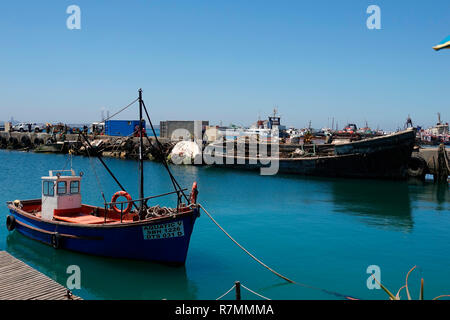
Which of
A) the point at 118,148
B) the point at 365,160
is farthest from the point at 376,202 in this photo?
the point at 118,148

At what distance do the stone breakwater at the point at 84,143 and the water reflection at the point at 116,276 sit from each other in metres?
34.5

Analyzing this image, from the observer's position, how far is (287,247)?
1791 cm

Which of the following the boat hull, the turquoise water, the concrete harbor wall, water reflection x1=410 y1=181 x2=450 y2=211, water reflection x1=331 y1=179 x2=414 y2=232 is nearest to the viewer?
the turquoise water

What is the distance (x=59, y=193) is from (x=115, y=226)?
4.34 m

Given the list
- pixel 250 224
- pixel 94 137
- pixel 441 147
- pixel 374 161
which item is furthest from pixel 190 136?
pixel 250 224

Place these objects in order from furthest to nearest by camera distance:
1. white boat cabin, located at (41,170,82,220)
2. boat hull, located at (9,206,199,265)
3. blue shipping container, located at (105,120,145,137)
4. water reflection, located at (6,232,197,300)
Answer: blue shipping container, located at (105,120,145,137)
white boat cabin, located at (41,170,82,220)
boat hull, located at (9,206,199,265)
water reflection, located at (6,232,197,300)

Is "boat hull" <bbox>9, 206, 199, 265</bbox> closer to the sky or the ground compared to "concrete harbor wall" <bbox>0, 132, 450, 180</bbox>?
closer to the ground

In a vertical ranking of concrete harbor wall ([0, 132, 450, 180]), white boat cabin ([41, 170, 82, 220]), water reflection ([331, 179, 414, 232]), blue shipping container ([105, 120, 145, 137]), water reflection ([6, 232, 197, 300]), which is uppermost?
blue shipping container ([105, 120, 145, 137])

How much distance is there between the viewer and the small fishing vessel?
14000 millimetres

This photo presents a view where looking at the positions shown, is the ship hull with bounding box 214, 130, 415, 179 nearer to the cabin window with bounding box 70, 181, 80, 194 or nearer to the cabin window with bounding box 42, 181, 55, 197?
the cabin window with bounding box 70, 181, 80, 194

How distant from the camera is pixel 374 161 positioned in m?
42.1

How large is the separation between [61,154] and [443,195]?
58.9 metres

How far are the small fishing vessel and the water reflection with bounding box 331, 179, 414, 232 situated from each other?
44.9 ft

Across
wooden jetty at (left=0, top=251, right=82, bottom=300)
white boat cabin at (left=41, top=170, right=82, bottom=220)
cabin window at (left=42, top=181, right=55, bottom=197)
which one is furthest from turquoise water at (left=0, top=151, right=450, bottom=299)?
cabin window at (left=42, top=181, right=55, bottom=197)
